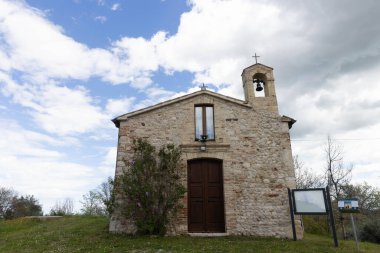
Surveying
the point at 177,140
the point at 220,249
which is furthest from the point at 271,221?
the point at 177,140

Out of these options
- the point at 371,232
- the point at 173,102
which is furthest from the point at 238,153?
the point at 371,232

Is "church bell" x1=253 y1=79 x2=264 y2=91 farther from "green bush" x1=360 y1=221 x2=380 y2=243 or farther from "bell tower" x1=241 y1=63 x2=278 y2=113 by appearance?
"green bush" x1=360 y1=221 x2=380 y2=243

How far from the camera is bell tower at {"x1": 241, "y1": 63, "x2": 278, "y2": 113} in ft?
36.8

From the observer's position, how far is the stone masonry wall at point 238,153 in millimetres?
9758

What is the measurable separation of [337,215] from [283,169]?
9746mm

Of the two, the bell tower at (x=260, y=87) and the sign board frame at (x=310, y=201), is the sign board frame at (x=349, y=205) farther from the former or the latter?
the bell tower at (x=260, y=87)

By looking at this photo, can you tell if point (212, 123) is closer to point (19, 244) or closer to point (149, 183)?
point (149, 183)

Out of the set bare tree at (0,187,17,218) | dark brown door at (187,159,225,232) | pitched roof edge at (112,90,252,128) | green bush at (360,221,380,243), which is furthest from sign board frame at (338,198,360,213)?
bare tree at (0,187,17,218)

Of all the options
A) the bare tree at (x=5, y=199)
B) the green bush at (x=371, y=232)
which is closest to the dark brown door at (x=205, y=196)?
the green bush at (x=371, y=232)

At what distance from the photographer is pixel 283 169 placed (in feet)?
33.8

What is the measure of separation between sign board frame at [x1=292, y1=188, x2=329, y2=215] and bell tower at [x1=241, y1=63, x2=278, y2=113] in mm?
3499

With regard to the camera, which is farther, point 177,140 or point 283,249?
point 177,140

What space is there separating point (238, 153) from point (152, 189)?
3.40m

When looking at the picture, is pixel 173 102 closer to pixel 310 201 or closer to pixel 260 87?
pixel 260 87
